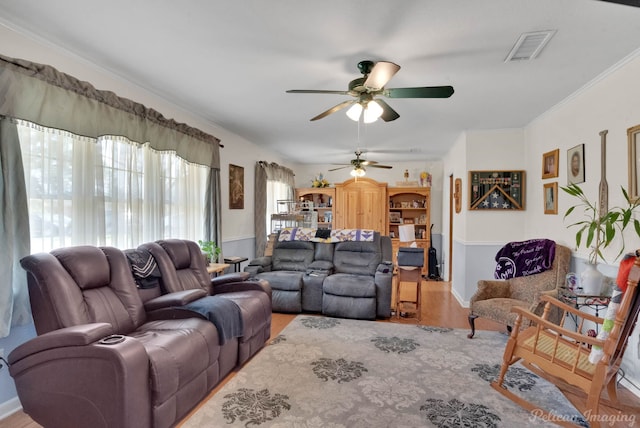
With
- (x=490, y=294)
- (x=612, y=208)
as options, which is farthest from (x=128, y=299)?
(x=612, y=208)

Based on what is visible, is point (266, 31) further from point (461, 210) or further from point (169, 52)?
point (461, 210)

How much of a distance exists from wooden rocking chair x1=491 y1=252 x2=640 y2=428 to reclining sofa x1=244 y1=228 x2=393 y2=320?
173 cm

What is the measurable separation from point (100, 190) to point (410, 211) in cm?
610

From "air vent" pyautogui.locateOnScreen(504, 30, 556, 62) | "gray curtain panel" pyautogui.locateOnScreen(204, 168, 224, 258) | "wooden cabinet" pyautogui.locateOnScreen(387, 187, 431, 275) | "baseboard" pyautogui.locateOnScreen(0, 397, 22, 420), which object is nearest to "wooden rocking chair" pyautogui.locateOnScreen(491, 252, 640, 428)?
"air vent" pyautogui.locateOnScreen(504, 30, 556, 62)

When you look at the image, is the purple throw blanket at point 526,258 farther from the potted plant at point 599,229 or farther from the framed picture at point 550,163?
the framed picture at point 550,163

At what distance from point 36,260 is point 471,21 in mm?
2930

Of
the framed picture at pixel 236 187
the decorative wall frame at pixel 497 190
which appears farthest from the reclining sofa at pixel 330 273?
the decorative wall frame at pixel 497 190

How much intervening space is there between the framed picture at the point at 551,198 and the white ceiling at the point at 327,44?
0.87m

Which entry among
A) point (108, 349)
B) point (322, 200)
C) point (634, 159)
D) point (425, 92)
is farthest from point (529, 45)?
point (322, 200)

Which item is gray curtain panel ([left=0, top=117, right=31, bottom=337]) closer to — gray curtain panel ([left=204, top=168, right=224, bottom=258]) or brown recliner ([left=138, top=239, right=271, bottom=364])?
brown recliner ([left=138, top=239, right=271, bottom=364])

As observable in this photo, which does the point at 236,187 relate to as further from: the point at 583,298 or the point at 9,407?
the point at 583,298

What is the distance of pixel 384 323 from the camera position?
3885mm

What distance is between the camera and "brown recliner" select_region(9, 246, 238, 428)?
5.59 ft

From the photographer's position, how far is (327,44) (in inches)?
92.0
